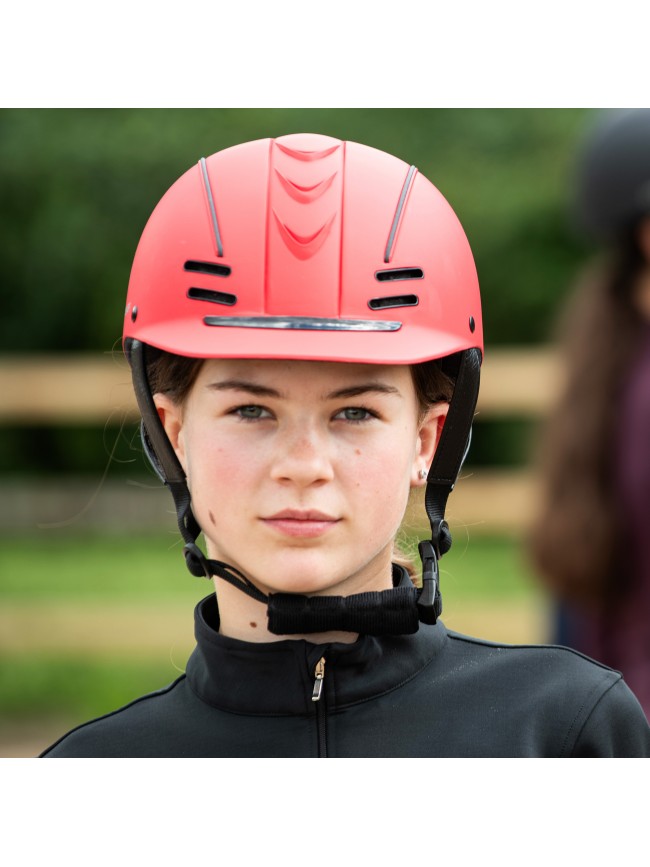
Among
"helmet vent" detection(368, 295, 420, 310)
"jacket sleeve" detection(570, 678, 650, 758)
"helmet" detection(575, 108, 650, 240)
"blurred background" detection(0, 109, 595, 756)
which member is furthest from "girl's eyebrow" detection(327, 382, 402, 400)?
"blurred background" detection(0, 109, 595, 756)

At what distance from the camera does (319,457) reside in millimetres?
1872

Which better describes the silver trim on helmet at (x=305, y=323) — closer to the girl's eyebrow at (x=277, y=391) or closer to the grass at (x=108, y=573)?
the girl's eyebrow at (x=277, y=391)

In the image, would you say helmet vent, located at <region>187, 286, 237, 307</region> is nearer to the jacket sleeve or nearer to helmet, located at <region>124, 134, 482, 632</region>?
helmet, located at <region>124, 134, 482, 632</region>

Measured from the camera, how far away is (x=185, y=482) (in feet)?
6.98

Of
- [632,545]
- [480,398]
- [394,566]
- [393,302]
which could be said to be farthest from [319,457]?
[480,398]

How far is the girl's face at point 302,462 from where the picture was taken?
1884mm

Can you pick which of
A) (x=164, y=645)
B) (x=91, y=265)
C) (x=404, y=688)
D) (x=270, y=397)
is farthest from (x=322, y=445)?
(x=91, y=265)

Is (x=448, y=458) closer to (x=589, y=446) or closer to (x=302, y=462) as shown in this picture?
(x=302, y=462)

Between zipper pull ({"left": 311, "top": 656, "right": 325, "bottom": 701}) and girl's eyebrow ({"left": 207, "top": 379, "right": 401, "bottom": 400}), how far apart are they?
0.42m

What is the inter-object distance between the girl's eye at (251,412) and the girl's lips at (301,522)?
0.47 feet

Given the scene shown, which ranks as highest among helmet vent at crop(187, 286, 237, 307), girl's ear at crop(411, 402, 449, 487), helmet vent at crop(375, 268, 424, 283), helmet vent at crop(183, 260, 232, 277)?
helmet vent at crop(183, 260, 232, 277)

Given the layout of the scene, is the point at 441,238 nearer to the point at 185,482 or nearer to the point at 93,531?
the point at 185,482

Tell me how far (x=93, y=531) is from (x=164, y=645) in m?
2.28

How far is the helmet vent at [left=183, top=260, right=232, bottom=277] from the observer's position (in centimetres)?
194
